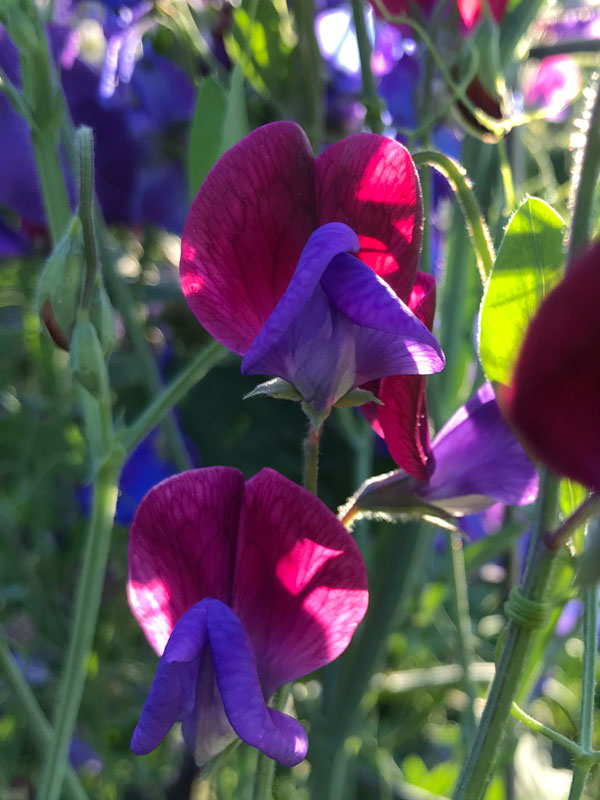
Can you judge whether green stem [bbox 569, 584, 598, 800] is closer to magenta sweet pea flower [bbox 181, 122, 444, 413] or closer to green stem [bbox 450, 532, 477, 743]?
magenta sweet pea flower [bbox 181, 122, 444, 413]

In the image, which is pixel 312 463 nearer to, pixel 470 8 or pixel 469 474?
pixel 469 474

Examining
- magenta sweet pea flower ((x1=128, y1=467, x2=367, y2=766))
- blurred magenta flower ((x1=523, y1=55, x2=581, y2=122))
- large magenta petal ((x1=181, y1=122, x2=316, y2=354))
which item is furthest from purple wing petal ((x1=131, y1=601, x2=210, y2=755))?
blurred magenta flower ((x1=523, y1=55, x2=581, y2=122))

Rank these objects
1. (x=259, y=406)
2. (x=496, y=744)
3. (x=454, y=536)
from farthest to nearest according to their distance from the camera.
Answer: (x=259, y=406) → (x=454, y=536) → (x=496, y=744)

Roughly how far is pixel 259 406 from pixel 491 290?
549 millimetres

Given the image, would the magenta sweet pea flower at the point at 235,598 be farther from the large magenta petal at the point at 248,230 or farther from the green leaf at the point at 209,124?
the green leaf at the point at 209,124

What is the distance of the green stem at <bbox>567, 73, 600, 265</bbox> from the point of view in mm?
267

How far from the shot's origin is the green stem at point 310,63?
56 cm

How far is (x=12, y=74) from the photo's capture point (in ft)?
2.09

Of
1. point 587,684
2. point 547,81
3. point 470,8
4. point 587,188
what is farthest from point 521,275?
point 547,81

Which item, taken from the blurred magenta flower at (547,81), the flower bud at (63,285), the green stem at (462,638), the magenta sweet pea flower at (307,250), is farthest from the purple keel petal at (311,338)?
the blurred magenta flower at (547,81)

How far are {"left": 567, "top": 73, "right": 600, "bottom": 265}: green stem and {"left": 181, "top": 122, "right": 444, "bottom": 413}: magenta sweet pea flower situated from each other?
57 millimetres

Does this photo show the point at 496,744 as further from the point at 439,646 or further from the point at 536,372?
the point at 439,646

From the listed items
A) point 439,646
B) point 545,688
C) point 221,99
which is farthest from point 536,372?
point 439,646

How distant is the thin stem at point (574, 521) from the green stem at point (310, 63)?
15.6 inches
